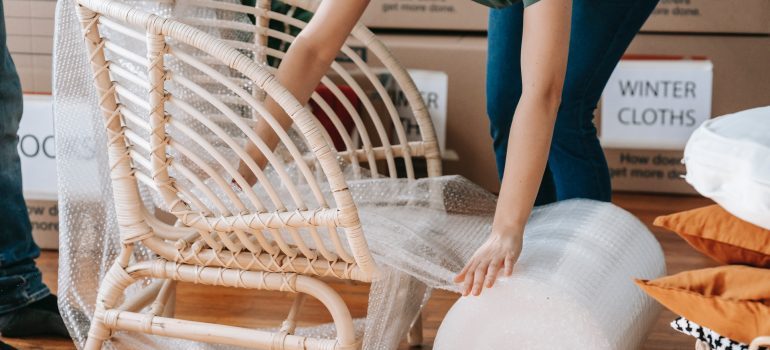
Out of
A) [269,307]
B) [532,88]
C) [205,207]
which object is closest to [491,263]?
[532,88]

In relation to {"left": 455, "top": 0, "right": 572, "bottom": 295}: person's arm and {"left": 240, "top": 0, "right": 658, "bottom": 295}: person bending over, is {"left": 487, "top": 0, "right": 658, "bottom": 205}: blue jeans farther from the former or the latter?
{"left": 455, "top": 0, "right": 572, "bottom": 295}: person's arm

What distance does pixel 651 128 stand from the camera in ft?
8.18

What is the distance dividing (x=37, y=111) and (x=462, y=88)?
99 centimetres

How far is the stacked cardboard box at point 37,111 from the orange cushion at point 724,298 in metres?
Answer: 1.45

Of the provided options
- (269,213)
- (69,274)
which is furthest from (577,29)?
(69,274)

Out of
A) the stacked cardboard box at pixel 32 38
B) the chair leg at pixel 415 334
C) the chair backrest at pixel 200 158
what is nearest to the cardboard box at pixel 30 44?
the stacked cardboard box at pixel 32 38

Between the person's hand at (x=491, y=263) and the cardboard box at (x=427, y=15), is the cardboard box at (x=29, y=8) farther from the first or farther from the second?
the person's hand at (x=491, y=263)

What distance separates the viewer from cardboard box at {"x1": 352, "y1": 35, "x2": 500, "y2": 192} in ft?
8.14

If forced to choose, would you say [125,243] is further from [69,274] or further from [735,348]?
[735,348]

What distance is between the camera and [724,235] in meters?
1.03

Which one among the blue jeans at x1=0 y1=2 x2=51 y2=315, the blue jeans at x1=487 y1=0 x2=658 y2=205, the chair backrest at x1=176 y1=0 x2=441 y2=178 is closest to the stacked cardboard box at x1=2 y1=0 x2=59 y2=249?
the blue jeans at x1=0 y1=2 x2=51 y2=315

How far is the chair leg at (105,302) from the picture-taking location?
4.18 feet

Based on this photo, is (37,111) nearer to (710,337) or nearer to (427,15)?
(427,15)

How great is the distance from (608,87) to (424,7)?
49 cm
